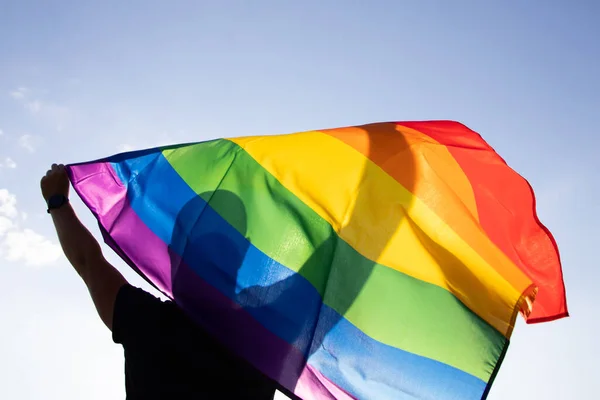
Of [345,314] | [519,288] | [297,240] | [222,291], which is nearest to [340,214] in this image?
[297,240]

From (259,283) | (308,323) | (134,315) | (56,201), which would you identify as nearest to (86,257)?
(134,315)

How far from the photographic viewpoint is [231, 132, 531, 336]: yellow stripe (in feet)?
10.9

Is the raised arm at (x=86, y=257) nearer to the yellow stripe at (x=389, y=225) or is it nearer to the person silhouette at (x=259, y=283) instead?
the person silhouette at (x=259, y=283)

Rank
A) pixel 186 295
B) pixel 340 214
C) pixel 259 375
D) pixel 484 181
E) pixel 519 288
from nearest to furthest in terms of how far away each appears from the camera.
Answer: pixel 259 375 < pixel 186 295 < pixel 519 288 < pixel 340 214 < pixel 484 181

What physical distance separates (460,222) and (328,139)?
1.17 meters

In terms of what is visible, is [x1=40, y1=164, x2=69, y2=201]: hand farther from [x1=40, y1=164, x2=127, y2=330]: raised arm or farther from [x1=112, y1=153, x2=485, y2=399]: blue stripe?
[x1=112, y1=153, x2=485, y2=399]: blue stripe

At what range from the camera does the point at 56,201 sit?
3039 mm

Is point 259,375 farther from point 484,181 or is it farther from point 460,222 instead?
point 484,181

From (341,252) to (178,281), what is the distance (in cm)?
104

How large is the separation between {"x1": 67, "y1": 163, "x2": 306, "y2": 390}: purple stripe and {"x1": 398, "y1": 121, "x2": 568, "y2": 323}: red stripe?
5.63 ft

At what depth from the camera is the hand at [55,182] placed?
3.19 m

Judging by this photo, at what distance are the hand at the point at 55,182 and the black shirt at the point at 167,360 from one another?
105cm

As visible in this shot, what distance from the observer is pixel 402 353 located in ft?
10.6

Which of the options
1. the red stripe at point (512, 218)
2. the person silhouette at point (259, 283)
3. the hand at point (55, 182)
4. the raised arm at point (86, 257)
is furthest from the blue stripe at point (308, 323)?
the red stripe at point (512, 218)
